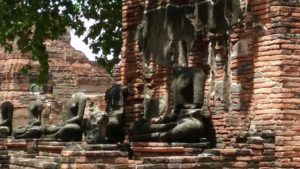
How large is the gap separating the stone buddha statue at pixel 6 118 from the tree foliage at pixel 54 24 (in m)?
1.93

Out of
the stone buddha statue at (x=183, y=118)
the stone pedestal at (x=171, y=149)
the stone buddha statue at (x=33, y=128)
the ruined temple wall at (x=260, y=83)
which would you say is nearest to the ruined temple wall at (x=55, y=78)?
the stone buddha statue at (x=33, y=128)

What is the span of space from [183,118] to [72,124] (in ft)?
8.88

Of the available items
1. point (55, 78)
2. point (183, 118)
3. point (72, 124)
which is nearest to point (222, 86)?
point (183, 118)

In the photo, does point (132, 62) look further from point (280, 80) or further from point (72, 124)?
point (280, 80)

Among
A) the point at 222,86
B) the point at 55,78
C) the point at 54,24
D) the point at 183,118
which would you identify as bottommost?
the point at 183,118

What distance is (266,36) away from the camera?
8477 mm

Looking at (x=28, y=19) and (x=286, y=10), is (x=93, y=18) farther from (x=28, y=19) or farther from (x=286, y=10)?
(x=286, y=10)

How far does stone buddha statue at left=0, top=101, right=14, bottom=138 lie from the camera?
45.1 feet

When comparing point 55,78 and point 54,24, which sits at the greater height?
point 54,24

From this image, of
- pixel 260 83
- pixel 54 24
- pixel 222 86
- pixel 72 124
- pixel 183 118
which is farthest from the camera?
pixel 54 24

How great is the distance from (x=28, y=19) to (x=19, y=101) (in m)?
6.64

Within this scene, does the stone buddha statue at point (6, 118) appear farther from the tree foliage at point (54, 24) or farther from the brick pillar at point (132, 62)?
the brick pillar at point (132, 62)

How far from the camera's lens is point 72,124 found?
442 inches

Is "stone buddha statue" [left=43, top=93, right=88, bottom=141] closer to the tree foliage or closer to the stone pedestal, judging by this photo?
the stone pedestal
